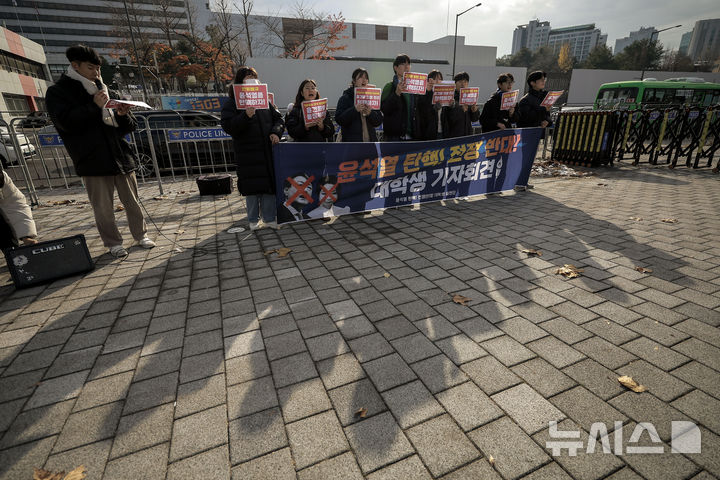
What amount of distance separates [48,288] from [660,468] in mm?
5427

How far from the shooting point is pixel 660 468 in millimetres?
1725

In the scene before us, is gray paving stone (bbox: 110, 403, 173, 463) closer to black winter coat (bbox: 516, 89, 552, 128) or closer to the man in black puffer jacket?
the man in black puffer jacket

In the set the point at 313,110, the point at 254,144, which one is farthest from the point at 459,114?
the point at 254,144

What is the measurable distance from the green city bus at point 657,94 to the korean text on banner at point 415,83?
21453mm

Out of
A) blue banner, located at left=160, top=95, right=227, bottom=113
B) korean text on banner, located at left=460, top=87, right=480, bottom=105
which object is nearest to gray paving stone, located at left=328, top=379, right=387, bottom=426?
korean text on banner, located at left=460, top=87, right=480, bottom=105

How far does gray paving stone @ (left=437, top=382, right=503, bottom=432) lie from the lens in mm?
2012

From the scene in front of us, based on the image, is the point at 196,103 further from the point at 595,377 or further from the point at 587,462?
the point at 587,462

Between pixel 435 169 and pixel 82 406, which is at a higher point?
pixel 435 169

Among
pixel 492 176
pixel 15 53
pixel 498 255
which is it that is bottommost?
pixel 498 255

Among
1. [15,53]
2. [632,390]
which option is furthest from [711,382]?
[15,53]

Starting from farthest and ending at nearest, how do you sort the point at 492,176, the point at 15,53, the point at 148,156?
the point at 15,53, the point at 148,156, the point at 492,176

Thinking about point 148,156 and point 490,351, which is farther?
point 148,156

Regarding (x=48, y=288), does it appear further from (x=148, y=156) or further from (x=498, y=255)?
(x=148, y=156)

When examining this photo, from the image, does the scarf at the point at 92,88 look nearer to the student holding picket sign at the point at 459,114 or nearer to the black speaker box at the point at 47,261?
the black speaker box at the point at 47,261
